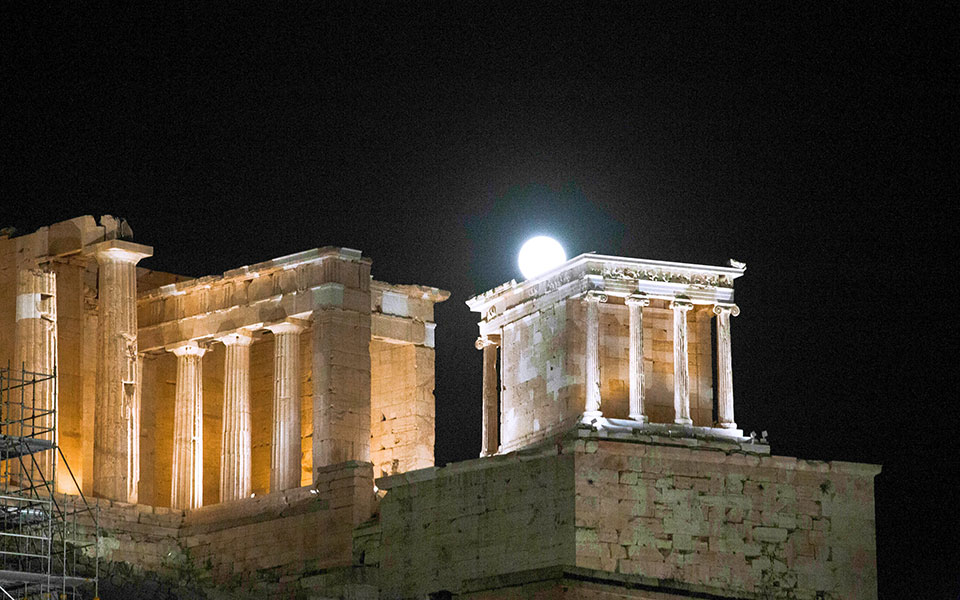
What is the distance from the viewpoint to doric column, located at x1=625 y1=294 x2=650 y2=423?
60.9 meters

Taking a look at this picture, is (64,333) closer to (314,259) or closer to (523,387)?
(314,259)

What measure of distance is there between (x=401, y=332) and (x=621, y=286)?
759 centimetres

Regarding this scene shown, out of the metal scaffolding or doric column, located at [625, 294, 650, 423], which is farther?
doric column, located at [625, 294, 650, 423]

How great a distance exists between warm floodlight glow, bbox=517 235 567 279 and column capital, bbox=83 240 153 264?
928cm

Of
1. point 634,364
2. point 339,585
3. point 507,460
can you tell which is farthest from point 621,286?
point 339,585

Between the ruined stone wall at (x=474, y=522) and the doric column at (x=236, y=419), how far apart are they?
26.1ft

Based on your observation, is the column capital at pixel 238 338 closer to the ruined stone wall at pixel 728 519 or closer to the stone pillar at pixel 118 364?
the stone pillar at pixel 118 364

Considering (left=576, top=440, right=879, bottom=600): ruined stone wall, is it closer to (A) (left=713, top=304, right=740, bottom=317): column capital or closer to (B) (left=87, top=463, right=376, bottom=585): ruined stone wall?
(A) (left=713, top=304, right=740, bottom=317): column capital

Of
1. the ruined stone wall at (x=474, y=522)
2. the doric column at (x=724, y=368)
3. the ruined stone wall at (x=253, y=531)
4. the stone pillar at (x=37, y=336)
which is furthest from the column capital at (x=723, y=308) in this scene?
the stone pillar at (x=37, y=336)

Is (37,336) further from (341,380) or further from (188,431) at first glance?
(341,380)

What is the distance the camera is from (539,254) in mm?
66438

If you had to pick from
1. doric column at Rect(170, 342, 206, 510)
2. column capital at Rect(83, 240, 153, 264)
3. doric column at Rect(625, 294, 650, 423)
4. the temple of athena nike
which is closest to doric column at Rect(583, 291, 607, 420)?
the temple of athena nike

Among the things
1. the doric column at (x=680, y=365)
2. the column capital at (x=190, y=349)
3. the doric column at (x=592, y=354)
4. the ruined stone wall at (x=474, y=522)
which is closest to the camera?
the ruined stone wall at (x=474, y=522)

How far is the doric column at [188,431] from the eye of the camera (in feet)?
217
